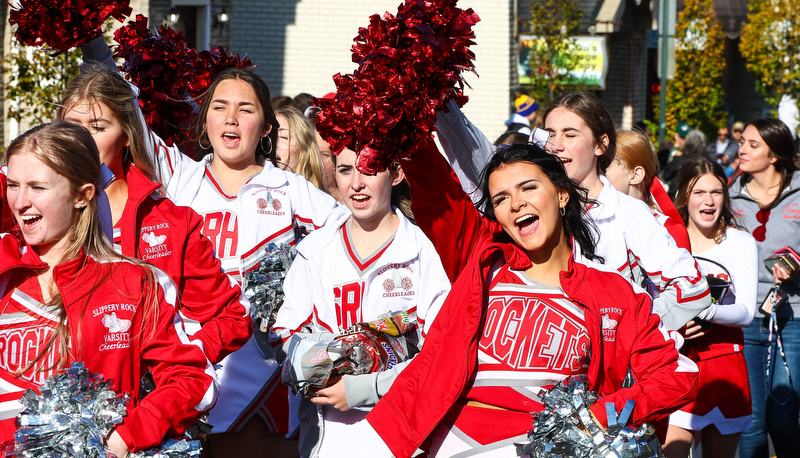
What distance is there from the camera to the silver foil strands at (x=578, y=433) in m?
3.07

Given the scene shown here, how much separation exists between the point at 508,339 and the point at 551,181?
63 cm

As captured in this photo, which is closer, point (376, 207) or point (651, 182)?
point (376, 207)

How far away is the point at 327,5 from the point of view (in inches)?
757

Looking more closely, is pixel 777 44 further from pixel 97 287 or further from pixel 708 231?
pixel 97 287

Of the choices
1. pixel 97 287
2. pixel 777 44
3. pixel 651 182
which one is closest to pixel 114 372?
pixel 97 287

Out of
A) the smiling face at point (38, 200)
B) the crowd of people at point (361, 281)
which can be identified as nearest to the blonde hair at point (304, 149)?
the crowd of people at point (361, 281)

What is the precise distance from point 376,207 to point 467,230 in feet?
2.67

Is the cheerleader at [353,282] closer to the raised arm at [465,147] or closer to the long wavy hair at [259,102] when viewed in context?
the raised arm at [465,147]

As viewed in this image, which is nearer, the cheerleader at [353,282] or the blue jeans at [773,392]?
the cheerleader at [353,282]

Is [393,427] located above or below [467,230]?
below

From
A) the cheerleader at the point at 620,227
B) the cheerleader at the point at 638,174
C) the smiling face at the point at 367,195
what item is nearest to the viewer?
the smiling face at the point at 367,195

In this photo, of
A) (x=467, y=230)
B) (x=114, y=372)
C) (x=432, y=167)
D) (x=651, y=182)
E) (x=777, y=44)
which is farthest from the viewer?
(x=777, y=44)

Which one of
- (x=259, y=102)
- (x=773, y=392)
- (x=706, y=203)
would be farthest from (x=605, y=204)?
(x=773, y=392)

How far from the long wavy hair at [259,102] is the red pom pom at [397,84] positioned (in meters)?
2.00
